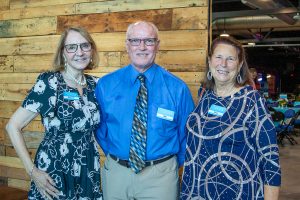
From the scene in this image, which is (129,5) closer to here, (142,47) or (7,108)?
(142,47)

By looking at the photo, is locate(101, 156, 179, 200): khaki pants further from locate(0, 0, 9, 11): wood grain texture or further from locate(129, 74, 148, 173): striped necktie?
locate(0, 0, 9, 11): wood grain texture

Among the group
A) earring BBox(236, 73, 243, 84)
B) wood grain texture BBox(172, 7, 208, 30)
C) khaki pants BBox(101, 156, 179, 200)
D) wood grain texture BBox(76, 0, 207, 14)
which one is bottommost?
khaki pants BBox(101, 156, 179, 200)

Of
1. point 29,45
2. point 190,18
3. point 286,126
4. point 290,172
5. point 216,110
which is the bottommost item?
point 290,172

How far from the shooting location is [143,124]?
7.64ft

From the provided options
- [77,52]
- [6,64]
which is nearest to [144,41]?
[77,52]

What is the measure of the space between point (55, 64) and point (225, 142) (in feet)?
3.93

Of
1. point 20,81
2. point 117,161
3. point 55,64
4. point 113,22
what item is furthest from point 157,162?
point 20,81

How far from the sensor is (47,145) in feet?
7.47

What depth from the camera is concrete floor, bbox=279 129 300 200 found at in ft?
19.3

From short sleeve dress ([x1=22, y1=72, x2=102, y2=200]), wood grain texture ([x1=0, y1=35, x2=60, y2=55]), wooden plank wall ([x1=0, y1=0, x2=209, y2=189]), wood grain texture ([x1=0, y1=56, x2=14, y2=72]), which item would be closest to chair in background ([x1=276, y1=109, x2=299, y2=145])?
wooden plank wall ([x1=0, y1=0, x2=209, y2=189])

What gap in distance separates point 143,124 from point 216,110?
1.63ft

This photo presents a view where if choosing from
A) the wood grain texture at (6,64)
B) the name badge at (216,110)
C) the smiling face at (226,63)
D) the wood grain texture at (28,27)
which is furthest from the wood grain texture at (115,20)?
the name badge at (216,110)

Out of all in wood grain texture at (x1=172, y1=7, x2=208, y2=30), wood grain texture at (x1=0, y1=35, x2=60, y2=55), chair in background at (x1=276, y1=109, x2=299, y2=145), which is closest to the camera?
wood grain texture at (x1=172, y1=7, x2=208, y2=30)

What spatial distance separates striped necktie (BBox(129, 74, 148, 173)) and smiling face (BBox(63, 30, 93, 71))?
15.3 inches
